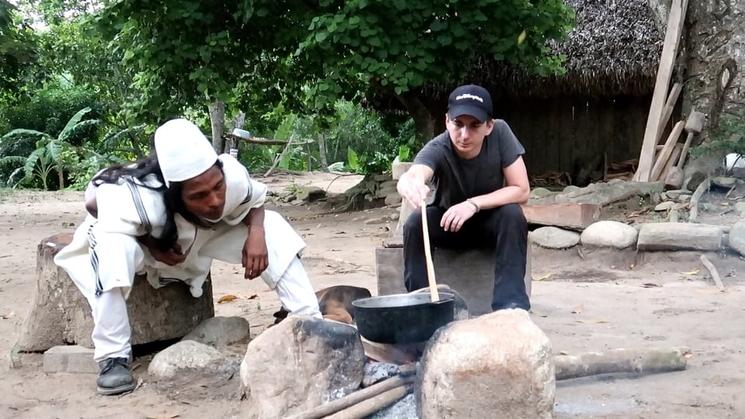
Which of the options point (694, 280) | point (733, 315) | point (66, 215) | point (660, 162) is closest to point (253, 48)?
point (66, 215)

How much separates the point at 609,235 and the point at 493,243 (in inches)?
107

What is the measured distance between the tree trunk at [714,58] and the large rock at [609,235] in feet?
7.92

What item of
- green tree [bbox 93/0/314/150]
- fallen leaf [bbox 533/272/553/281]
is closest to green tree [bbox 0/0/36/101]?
green tree [bbox 93/0/314/150]

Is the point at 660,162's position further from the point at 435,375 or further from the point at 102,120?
the point at 102,120

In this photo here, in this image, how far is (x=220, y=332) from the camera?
3.39 m

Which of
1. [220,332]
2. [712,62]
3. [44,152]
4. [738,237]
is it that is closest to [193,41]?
[712,62]

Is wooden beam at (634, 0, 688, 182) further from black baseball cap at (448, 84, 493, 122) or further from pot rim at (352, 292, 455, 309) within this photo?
pot rim at (352, 292, 455, 309)

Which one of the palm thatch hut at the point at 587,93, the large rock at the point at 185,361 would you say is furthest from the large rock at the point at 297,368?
the palm thatch hut at the point at 587,93

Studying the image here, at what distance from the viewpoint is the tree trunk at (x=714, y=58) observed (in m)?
7.67

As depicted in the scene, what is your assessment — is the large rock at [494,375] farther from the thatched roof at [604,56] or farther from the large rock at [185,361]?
the thatched roof at [604,56]

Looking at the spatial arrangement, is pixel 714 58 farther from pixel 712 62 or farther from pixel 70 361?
pixel 70 361

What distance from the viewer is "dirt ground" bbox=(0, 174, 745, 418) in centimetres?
267

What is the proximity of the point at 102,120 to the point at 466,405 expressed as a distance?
18200mm

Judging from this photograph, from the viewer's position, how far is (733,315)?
4.02 m
